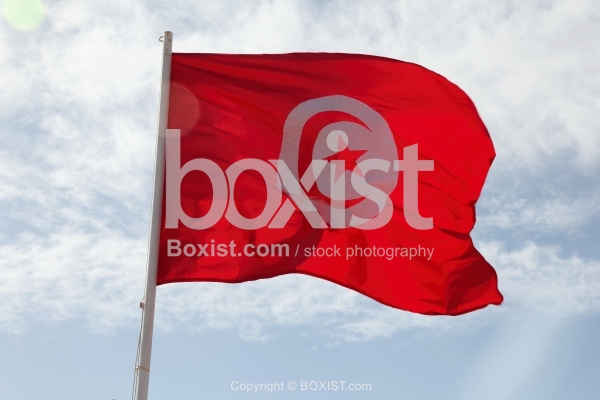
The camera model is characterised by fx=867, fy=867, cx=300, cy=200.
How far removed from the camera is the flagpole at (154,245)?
10.3m

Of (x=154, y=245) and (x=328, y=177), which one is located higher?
(x=328, y=177)

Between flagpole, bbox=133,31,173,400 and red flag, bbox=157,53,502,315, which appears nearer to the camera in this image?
flagpole, bbox=133,31,173,400

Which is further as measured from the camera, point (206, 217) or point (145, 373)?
point (206, 217)

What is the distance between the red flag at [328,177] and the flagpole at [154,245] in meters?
0.24

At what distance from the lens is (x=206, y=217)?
38.5 feet

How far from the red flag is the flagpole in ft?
0.78

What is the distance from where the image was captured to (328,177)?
42.1 feet

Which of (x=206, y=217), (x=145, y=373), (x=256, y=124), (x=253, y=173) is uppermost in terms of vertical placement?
(x=256, y=124)

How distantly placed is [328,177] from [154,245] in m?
3.05

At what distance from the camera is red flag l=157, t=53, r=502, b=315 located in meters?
11.8

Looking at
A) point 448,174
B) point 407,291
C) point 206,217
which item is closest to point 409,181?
point 448,174

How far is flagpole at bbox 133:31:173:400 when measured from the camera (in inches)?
406

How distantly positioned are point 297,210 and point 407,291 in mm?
1935

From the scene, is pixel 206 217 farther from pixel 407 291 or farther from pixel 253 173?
pixel 407 291
